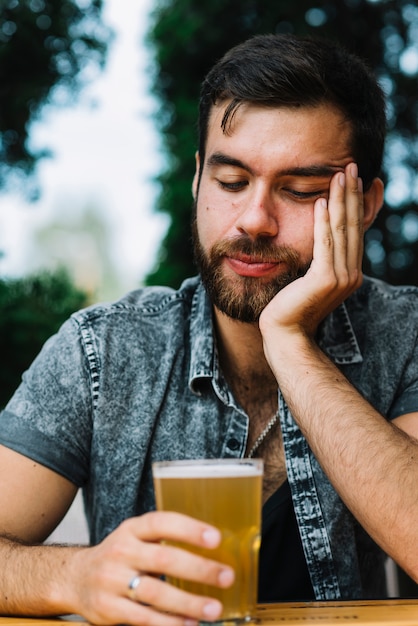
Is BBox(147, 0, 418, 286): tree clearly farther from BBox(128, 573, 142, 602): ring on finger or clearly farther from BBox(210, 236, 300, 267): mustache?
BBox(128, 573, 142, 602): ring on finger

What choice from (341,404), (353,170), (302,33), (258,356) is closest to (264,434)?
(258,356)

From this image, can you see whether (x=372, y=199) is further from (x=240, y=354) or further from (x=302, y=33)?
(x=302, y=33)

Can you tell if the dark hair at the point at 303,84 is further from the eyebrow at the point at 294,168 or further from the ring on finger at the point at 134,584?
the ring on finger at the point at 134,584

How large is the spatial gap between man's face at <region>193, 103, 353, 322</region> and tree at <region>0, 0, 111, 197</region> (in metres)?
2.18

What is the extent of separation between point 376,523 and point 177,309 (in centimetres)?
91

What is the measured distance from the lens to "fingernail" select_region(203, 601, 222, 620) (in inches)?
35.7

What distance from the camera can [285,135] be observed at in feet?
6.19

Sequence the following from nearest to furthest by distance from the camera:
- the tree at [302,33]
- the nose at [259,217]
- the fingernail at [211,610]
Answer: the fingernail at [211,610] < the nose at [259,217] < the tree at [302,33]

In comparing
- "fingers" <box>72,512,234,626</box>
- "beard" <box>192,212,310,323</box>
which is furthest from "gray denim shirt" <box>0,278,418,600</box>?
"fingers" <box>72,512,234,626</box>

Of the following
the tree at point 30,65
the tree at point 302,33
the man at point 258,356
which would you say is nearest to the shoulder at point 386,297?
the man at point 258,356

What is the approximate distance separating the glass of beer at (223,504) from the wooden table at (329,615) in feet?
0.27

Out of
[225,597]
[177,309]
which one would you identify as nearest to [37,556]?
[225,597]

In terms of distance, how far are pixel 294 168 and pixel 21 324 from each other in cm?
210

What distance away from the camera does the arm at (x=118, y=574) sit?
35.9 inches
